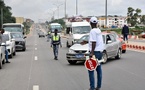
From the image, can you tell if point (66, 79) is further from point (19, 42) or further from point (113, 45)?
point (19, 42)

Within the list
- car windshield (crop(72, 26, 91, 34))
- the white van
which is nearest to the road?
the white van

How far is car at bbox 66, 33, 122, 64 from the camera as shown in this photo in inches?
647

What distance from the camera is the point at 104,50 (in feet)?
56.1

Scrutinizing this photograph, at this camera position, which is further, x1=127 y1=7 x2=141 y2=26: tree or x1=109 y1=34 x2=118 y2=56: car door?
x1=127 y1=7 x2=141 y2=26: tree

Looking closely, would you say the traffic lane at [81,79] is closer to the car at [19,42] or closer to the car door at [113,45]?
the car door at [113,45]

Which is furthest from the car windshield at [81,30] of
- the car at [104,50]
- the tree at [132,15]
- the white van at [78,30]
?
the tree at [132,15]

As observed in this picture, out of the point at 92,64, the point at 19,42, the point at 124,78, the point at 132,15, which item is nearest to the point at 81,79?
the point at 124,78

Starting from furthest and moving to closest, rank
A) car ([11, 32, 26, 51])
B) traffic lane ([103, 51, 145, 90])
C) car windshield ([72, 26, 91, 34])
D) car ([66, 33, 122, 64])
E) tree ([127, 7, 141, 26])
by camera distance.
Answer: tree ([127, 7, 141, 26]), car windshield ([72, 26, 91, 34]), car ([11, 32, 26, 51]), car ([66, 33, 122, 64]), traffic lane ([103, 51, 145, 90])

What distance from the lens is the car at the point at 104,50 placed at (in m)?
16.4

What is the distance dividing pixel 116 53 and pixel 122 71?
5.10 m

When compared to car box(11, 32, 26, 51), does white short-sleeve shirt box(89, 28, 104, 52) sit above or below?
above

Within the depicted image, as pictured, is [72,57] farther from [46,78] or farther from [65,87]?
[65,87]

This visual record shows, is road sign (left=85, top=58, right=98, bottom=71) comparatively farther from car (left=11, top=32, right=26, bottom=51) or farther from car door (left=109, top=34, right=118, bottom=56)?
car (left=11, top=32, right=26, bottom=51)

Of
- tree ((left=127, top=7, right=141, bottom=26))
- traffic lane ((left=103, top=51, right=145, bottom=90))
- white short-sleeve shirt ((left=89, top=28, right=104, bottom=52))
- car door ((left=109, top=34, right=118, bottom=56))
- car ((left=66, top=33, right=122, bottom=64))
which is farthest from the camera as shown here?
tree ((left=127, top=7, right=141, bottom=26))
